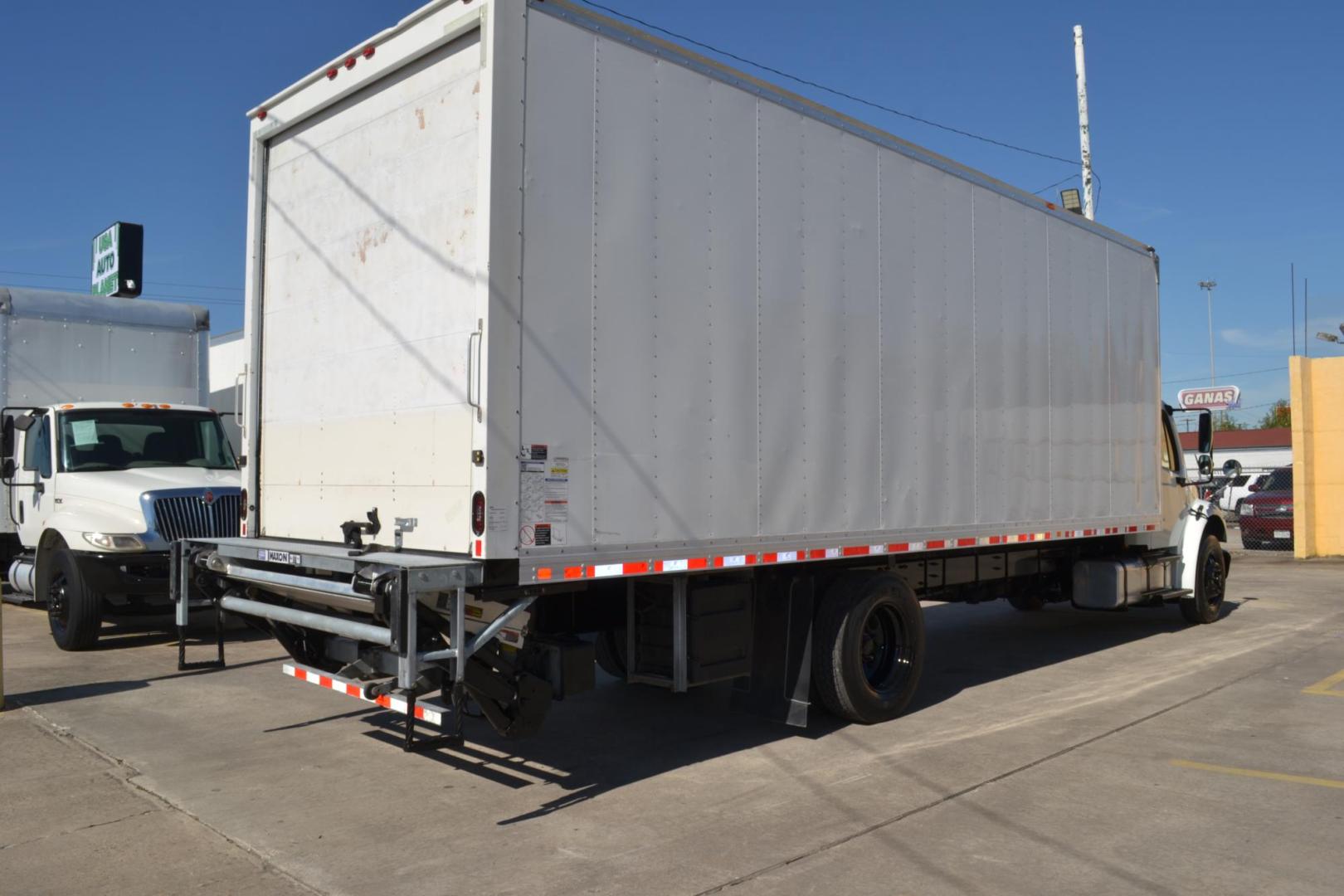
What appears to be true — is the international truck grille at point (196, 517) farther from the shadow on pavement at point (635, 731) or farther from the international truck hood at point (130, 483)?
the shadow on pavement at point (635, 731)

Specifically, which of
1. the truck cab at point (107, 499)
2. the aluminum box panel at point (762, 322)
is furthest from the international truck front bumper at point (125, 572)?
the aluminum box panel at point (762, 322)

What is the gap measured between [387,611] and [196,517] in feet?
22.6

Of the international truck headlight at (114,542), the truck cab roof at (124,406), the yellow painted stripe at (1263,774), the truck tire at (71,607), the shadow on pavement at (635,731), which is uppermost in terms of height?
the truck cab roof at (124,406)

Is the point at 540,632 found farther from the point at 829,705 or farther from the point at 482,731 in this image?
the point at 829,705

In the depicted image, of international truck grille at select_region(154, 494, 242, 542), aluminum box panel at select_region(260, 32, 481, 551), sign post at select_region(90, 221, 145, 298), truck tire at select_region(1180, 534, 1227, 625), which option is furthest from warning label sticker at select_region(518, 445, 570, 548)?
sign post at select_region(90, 221, 145, 298)

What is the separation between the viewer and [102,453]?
11992 mm

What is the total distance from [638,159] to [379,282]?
5.42ft

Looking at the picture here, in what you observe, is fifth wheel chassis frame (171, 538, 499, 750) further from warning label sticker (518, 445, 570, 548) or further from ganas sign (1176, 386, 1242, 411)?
ganas sign (1176, 386, 1242, 411)

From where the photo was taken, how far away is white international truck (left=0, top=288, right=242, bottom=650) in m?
10.8

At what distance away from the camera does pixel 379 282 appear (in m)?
6.19

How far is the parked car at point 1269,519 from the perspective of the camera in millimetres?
24328

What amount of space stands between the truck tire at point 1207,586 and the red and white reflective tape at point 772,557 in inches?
143

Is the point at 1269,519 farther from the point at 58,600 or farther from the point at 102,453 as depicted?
the point at 58,600

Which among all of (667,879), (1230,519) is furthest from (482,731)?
(1230,519)
